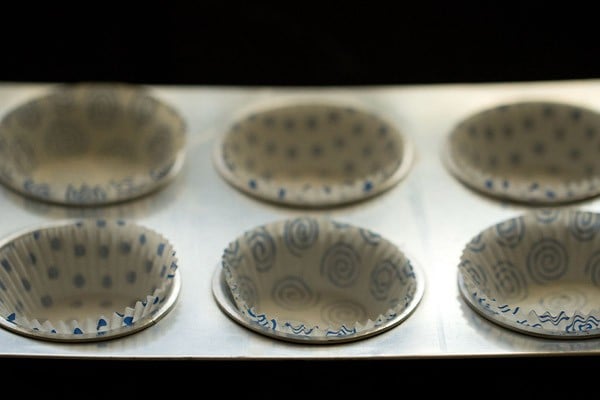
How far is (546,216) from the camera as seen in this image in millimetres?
1887

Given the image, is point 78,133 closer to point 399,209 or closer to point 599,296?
point 399,209

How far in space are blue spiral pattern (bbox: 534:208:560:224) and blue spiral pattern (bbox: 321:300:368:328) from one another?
1.09ft

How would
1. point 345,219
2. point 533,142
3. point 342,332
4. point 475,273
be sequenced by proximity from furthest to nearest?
1. point 533,142
2. point 345,219
3. point 475,273
4. point 342,332

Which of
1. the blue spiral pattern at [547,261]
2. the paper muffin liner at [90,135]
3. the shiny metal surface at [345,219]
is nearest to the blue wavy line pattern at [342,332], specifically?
the shiny metal surface at [345,219]

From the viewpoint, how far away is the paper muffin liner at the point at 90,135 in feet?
6.98

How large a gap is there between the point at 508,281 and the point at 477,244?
9 cm

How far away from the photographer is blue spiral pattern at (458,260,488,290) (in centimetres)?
177

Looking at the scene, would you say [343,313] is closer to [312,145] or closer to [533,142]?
[312,145]

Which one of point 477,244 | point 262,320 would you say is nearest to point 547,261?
point 477,244

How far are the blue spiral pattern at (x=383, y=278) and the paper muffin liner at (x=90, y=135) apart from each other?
445 millimetres

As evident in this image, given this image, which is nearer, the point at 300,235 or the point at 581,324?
the point at 581,324

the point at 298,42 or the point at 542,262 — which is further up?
the point at 298,42

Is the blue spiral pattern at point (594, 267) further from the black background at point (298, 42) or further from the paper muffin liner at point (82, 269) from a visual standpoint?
the paper muffin liner at point (82, 269)

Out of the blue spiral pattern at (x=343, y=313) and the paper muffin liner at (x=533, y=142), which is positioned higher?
the paper muffin liner at (x=533, y=142)
